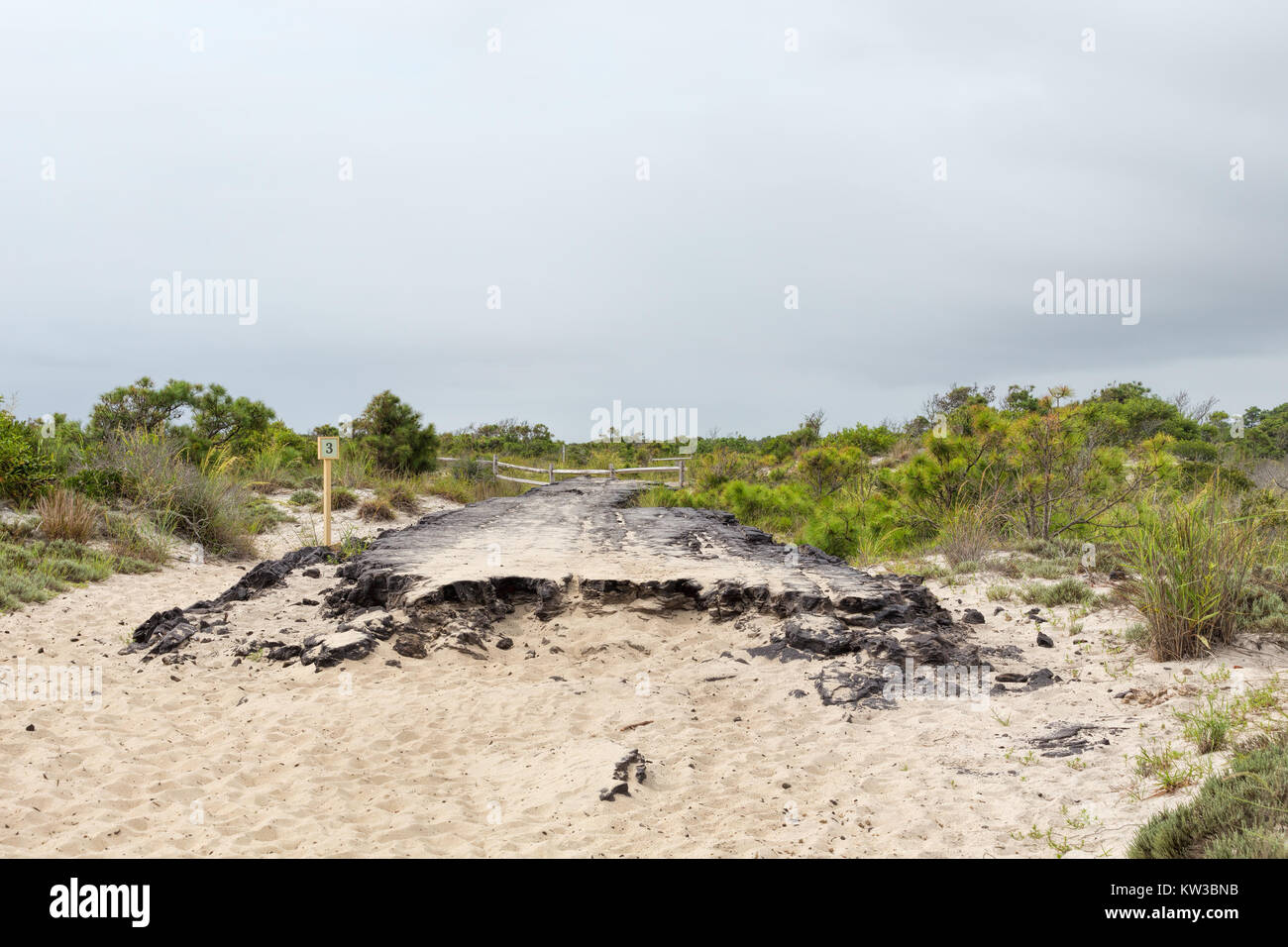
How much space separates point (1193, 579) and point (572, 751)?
499 cm

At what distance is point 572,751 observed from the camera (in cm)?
513

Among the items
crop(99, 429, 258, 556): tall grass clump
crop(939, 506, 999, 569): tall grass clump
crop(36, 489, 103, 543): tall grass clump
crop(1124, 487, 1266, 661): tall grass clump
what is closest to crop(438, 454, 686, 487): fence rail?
crop(99, 429, 258, 556): tall grass clump

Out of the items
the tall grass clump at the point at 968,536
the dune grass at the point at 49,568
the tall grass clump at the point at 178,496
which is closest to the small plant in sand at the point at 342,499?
the tall grass clump at the point at 178,496

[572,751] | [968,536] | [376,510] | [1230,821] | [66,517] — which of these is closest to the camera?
[1230,821]

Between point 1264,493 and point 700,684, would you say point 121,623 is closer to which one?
point 700,684

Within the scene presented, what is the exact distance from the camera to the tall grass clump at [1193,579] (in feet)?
19.2

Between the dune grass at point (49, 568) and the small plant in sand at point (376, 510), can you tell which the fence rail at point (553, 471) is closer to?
the small plant in sand at point (376, 510)

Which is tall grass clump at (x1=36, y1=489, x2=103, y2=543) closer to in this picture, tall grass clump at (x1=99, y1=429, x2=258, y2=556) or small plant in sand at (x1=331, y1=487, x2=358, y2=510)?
tall grass clump at (x1=99, y1=429, x2=258, y2=556)

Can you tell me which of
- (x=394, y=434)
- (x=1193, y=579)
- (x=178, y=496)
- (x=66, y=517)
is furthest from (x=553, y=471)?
(x=1193, y=579)

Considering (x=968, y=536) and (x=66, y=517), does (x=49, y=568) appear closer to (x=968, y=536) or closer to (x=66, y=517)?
(x=66, y=517)

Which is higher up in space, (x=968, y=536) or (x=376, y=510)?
(x=376, y=510)

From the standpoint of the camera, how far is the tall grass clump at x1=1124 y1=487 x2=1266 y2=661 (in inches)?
231

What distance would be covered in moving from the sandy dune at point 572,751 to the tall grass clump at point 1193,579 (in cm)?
26
